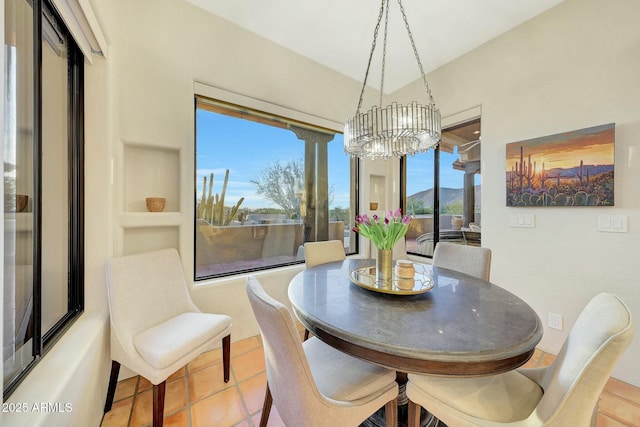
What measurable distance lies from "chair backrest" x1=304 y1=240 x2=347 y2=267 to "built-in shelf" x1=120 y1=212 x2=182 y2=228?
1.13m

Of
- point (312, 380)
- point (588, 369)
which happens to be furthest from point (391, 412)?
point (588, 369)

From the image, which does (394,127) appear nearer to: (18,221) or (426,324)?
(426,324)

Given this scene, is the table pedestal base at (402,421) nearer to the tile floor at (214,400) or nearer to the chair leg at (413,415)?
the chair leg at (413,415)

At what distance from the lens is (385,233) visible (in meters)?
1.52

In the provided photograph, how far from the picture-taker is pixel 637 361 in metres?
1.75

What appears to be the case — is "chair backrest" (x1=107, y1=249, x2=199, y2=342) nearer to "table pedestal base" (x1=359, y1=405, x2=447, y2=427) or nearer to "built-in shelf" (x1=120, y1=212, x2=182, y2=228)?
"built-in shelf" (x1=120, y1=212, x2=182, y2=228)

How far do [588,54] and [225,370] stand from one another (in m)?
3.66

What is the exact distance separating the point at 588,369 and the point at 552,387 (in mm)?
168

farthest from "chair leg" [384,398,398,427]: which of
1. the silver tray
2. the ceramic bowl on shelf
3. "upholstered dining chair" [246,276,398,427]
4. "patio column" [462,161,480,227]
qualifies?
"patio column" [462,161,480,227]

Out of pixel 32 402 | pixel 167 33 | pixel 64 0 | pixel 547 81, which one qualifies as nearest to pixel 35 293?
pixel 32 402

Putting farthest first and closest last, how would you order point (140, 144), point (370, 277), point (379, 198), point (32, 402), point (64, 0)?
point (379, 198), point (140, 144), point (370, 277), point (64, 0), point (32, 402)

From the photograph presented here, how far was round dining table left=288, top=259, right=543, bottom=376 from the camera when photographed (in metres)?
0.90

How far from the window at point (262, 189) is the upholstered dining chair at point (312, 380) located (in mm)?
1543

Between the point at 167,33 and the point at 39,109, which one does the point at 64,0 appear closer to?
the point at 39,109
